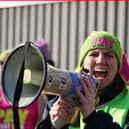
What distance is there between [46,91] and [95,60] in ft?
1.79

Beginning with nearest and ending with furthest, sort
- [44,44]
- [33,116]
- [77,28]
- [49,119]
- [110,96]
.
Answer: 1. [49,119]
2. [110,96]
3. [33,116]
4. [44,44]
5. [77,28]

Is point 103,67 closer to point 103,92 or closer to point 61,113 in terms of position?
point 103,92

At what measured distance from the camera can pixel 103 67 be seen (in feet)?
9.53

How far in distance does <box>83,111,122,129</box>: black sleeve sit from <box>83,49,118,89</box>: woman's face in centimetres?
34

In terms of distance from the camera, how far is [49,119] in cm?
283

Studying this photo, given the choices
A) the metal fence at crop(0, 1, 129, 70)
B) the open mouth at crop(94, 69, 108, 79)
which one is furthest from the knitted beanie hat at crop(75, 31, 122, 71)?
the metal fence at crop(0, 1, 129, 70)

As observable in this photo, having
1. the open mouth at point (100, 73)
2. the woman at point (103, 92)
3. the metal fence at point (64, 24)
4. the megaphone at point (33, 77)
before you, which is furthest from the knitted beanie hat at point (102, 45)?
the metal fence at point (64, 24)

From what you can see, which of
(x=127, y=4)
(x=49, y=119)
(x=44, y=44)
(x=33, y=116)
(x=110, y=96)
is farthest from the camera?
(x=127, y=4)

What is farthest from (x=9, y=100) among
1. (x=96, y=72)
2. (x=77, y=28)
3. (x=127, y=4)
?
(x=77, y=28)

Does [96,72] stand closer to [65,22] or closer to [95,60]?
[95,60]

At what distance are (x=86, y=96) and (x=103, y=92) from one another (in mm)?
456

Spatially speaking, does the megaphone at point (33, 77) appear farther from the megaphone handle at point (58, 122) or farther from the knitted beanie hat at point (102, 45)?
the knitted beanie hat at point (102, 45)

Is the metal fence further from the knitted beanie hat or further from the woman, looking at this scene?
the woman

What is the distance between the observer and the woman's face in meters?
2.90
